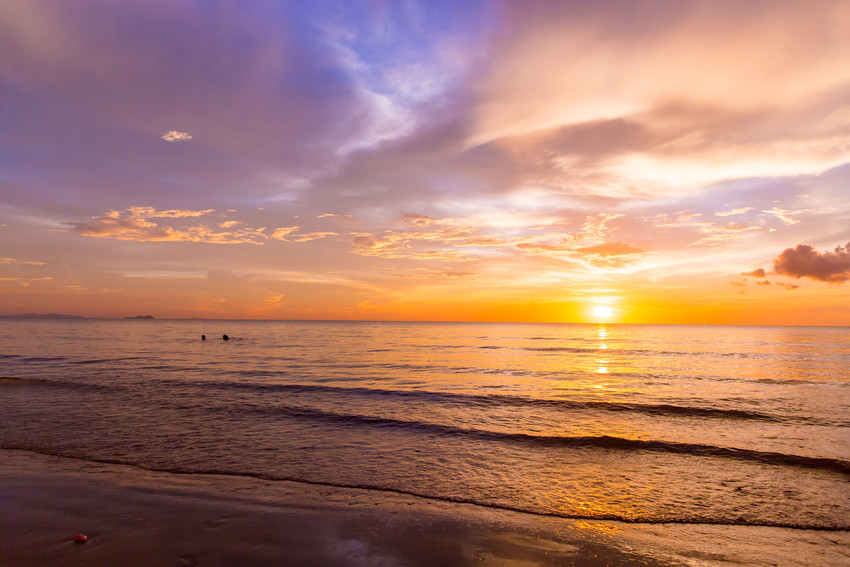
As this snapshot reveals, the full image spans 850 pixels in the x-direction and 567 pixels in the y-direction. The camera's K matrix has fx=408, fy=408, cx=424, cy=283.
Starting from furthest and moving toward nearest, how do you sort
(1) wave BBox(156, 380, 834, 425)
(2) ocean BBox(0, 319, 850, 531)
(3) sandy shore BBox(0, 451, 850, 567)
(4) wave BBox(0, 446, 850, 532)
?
(1) wave BBox(156, 380, 834, 425)
(2) ocean BBox(0, 319, 850, 531)
(4) wave BBox(0, 446, 850, 532)
(3) sandy shore BBox(0, 451, 850, 567)

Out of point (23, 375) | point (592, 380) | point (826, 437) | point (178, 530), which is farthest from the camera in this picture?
point (592, 380)

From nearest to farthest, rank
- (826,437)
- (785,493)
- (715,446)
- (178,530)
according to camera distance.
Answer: (178,530) → (785,493) → (715,446) → (826,437)

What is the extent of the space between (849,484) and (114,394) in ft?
97.3

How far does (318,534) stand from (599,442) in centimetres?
1073

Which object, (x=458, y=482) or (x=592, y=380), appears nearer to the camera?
(x=458, y=482)

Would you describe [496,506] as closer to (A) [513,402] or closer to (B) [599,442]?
(B) [599,442]

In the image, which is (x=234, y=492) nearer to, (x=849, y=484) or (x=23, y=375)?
(x=849, y=484)

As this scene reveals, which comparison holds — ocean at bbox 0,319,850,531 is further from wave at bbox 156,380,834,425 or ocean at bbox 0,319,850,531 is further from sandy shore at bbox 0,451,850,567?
sandy shore at bbox 0,451,850,567

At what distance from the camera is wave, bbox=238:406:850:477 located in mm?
12367

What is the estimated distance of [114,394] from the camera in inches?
851

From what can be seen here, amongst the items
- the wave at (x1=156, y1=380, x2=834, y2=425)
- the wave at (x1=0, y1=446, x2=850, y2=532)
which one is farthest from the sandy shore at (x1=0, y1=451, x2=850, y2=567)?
the wave at (x1=156, y1=380, x2=834, y2=425)

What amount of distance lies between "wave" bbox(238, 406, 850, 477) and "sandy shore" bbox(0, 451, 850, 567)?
532 centimetres

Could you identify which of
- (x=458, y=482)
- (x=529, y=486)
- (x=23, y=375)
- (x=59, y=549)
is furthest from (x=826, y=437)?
(x=23, y=375)

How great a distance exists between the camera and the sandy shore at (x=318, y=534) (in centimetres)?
653
